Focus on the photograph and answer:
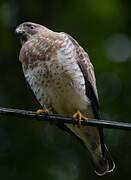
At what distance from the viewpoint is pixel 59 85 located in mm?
9812

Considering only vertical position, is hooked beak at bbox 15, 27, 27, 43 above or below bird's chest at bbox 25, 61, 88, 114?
above

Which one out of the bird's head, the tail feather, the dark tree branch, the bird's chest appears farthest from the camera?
the bird's head

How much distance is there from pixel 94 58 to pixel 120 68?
305 millimetres

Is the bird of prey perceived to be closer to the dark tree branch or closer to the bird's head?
the bird's head

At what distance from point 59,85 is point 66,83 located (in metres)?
0.07

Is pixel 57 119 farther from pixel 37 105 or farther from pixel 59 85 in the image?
pixel 37 105

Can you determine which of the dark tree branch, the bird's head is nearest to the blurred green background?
the bird's head

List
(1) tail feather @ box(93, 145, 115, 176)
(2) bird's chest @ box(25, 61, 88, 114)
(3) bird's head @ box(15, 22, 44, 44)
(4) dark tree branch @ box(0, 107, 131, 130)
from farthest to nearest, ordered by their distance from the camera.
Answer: (3) bird's head @ box(15, 22, 44, 44) < (1) tail feather @ box(93, 145, 115, 176) < (2) bird's chest @ box(25, 61, 88, 114) < (4) dark tree branch @ box(0, 107, 131, 130)

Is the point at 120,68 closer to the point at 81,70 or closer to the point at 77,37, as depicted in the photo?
the point at 77,37

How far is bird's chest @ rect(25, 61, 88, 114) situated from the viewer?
9.76m

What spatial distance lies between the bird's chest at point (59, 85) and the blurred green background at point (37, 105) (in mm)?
1662

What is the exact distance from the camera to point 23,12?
12.4 meters

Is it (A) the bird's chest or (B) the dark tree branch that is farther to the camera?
(A) the bird's chest

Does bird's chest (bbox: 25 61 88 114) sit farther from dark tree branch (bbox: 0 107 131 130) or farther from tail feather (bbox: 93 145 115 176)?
dark tree branch (bbox: 0 107 131 130)
